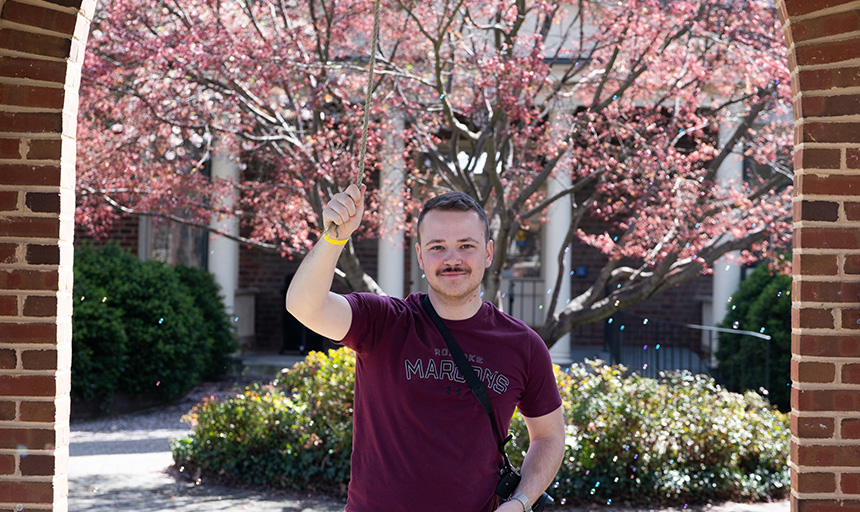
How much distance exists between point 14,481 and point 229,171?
9299mm

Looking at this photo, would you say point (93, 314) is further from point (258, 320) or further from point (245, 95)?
point (258, 320)

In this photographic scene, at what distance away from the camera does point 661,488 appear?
19.9ft

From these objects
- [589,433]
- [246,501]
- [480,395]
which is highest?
[480,395]

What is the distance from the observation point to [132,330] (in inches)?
373

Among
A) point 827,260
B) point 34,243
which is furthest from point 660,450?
point 34,243

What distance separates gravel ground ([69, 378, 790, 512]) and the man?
3.68 m

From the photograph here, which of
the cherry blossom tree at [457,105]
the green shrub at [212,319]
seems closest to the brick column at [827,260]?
the cherry blossom tree at [457,105]

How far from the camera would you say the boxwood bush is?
20.1 feet

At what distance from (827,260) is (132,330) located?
25.7ft

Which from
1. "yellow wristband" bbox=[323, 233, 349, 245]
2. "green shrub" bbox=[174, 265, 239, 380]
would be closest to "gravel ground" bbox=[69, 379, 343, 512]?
"green shrub" bbox=[174, 265, 239, 380]

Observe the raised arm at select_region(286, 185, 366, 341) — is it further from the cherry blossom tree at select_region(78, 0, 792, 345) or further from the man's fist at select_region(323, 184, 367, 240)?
Answer: the cherry blossom tree at select_region(78, 0, 792, 345)

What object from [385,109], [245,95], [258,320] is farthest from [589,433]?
[258,320]

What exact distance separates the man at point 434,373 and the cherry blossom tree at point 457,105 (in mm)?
3677

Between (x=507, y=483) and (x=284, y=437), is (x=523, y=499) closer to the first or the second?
(x=507, y=483)
